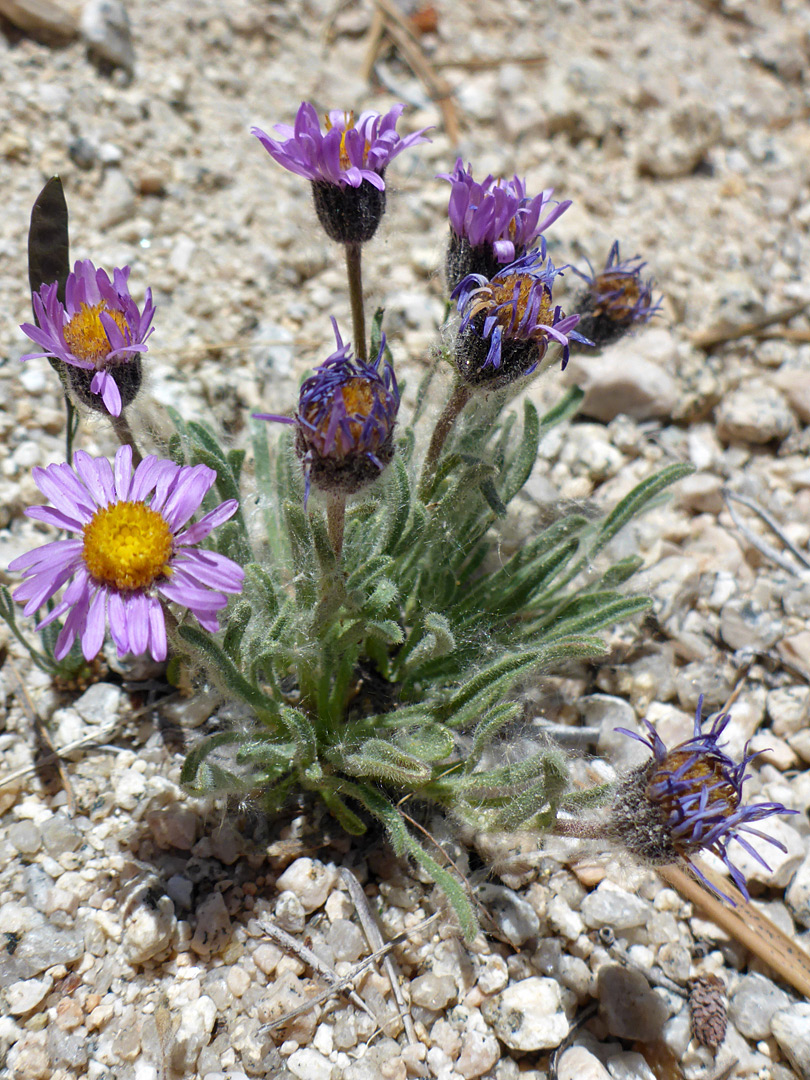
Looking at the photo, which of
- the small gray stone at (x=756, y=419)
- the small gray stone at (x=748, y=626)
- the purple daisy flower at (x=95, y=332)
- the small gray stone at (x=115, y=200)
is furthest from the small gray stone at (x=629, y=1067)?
the small gray stone at (x=115, y=200)

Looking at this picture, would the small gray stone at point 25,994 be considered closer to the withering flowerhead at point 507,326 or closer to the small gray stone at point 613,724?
the small gray stone at point 613,724

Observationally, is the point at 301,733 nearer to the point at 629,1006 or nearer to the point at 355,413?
the point at 355,413

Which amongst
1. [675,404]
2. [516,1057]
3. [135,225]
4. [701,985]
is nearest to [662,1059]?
[701,985]

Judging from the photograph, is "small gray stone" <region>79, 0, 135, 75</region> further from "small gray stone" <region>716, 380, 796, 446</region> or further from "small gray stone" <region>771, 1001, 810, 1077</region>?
"small gray stone" <region>771, 1001, 810, 1077</region>

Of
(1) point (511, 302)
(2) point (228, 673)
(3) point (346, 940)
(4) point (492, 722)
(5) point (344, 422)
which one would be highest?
(1) point (511, 302)

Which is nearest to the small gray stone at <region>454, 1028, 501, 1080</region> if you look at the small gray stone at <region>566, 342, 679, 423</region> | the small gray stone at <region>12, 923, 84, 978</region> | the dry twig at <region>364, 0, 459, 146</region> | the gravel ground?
the gravel ground

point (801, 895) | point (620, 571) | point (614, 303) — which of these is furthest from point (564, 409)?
point (801, 895)
